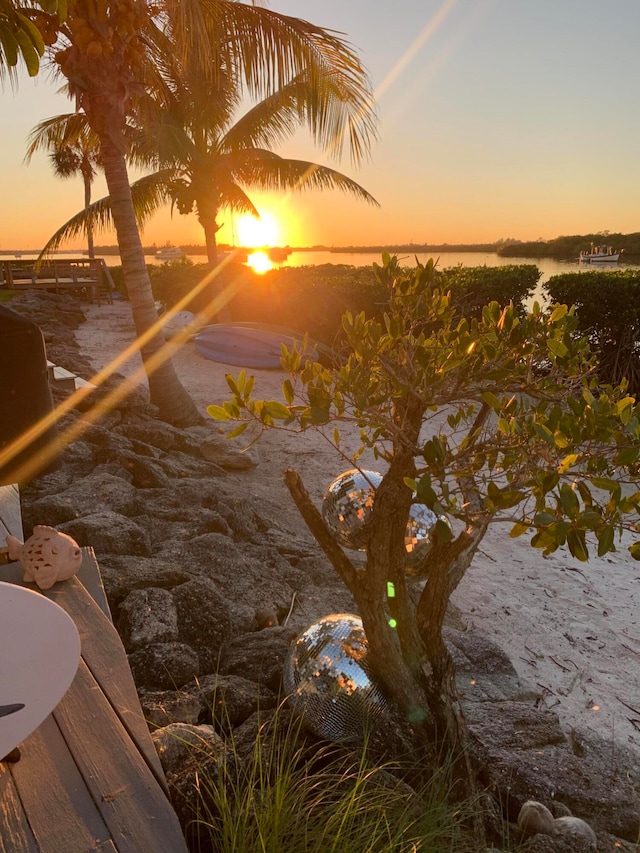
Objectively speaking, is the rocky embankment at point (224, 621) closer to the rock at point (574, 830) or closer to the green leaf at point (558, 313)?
the rock at point (574, 830)

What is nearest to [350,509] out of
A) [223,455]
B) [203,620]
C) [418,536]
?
[418,536]

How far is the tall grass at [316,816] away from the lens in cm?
171

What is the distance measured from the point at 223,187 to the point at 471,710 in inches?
571

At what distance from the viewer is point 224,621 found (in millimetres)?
3152

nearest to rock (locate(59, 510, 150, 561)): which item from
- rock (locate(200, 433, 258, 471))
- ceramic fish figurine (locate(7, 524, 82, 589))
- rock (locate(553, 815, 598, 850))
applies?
ceramic fish figurine (locate(7, 524, 82, 589))

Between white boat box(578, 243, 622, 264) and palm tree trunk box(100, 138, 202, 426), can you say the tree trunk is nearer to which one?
palm tree trunk box(100, 138, 202, 426)

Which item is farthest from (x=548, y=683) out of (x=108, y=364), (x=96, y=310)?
(x=96, y=310)

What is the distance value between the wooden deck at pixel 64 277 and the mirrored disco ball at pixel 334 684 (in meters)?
21.8

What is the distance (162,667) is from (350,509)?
1.19 m

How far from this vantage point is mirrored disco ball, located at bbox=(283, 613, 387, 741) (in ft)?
7.77

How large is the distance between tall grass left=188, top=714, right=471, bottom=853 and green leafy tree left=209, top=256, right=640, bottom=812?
1.11 feet

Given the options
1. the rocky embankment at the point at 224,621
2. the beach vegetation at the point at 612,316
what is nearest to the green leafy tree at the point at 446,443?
the rocky embankment at the point at 224,621

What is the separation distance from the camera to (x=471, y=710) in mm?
3027

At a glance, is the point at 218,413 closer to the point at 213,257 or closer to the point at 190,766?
the point at 190,766
